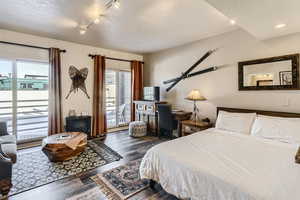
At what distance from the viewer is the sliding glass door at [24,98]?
352cm

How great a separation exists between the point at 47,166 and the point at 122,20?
9.51 ft

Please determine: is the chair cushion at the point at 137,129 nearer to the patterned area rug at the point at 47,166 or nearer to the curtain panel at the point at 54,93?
the patterned area rug at the point at 47,166

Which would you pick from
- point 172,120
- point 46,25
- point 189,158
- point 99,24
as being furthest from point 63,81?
point 189,158

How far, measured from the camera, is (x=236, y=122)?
9.28 feet

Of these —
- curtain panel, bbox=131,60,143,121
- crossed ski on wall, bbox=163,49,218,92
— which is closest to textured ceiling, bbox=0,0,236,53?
crossed ski on wall, bbox=163,49,218,92

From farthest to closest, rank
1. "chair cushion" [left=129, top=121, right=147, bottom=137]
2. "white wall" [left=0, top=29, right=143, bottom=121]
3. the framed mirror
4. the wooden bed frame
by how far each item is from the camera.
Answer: "chair cushion" [left=129, top=121, right=147, bottom=137] < "white wall" [left=0, top=29, right=143, bottom=121] < the framed mirror < the wooden bed frame

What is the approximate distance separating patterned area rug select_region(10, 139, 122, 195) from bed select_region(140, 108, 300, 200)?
1231 millimetres

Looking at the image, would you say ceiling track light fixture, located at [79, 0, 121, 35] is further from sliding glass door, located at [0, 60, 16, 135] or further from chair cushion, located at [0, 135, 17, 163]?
chair cushion, located at [0, 135, 17, 163]

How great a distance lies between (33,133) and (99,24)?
10.5 ft

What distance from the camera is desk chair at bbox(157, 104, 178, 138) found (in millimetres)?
4047

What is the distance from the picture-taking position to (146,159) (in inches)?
80.4

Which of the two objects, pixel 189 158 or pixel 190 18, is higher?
pixel 190 18

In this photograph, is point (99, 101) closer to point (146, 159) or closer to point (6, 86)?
point (6, 86)

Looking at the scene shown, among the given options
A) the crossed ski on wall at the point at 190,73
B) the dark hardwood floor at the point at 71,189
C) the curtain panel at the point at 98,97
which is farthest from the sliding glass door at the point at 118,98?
the dark hardwood floor at the point at 71,189
